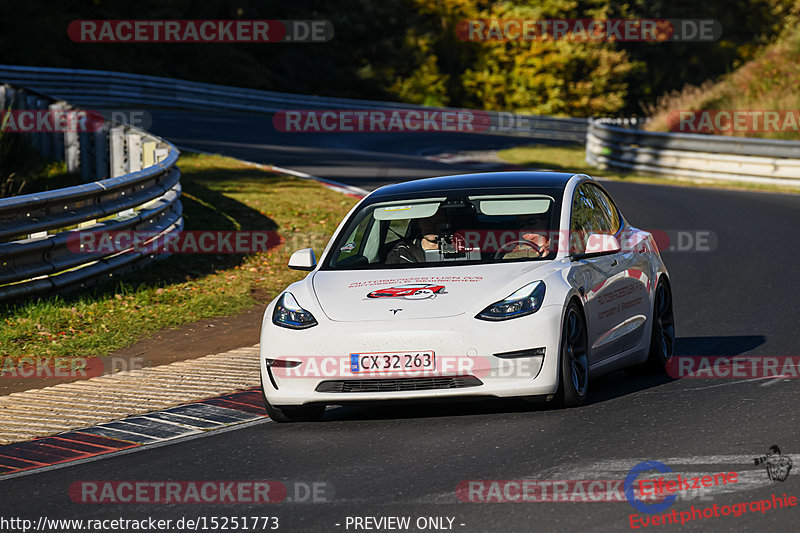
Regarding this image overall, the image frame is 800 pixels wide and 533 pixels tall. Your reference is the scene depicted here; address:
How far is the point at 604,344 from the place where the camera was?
8.15 metres

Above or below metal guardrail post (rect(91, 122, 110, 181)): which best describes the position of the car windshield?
above

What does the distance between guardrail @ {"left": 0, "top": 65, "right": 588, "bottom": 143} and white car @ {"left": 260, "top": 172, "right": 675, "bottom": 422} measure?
1259 inches

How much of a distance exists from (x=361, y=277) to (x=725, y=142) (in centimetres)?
1909

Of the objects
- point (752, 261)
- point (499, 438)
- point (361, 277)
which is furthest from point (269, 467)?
point (752, 261)

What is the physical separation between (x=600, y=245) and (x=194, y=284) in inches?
242

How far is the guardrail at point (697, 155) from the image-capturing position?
24.4 meters

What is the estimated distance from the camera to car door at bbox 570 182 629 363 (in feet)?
26.1

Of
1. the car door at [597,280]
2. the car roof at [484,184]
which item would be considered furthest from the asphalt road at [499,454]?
the car roof at [484,184]

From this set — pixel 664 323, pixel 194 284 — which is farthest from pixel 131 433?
pixel 194 284

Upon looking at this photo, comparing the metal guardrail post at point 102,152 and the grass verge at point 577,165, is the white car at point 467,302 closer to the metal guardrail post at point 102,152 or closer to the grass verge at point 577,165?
the metal guardrail post at point 102,152

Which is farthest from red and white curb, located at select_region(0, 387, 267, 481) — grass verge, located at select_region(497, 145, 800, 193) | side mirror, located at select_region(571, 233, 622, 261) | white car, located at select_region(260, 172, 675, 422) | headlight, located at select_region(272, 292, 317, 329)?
grass verge, located at select_region(497, 145, 800, 193)

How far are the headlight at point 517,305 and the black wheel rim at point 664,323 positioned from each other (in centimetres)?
191

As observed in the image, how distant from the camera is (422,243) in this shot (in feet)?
28.2

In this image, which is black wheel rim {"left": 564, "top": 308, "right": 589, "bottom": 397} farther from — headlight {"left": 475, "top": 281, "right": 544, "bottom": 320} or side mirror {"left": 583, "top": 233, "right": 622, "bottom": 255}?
side mirror {"left": 583, "top": 233, "right": 622, "bottom": 255}
